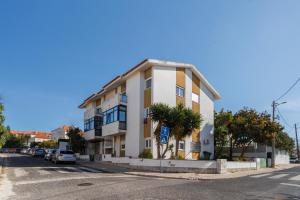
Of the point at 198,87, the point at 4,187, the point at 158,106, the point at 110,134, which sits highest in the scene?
the point at 198,87

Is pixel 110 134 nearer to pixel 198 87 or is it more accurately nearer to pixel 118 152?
pixel 118 152

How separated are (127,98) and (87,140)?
1394 cm

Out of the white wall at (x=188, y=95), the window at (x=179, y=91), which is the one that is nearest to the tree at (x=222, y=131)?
the white wall at (x=188, y=95)

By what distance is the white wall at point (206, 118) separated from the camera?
36.4 m

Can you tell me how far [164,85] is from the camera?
104 feet

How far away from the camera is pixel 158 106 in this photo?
26.7 metres

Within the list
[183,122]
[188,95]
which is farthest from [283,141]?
[183,122]

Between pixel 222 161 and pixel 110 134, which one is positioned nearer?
pixel 222 161

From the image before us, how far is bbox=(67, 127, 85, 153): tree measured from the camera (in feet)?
156

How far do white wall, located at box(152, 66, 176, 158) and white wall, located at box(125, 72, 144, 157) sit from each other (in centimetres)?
207

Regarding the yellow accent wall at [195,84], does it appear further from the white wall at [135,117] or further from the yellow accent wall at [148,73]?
the white wall at [135,117]

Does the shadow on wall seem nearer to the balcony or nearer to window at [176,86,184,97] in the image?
window at [176,86,184,97]

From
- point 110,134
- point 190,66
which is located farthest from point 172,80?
point 110,134

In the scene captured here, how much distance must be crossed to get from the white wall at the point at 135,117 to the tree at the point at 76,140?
51.1 feet
